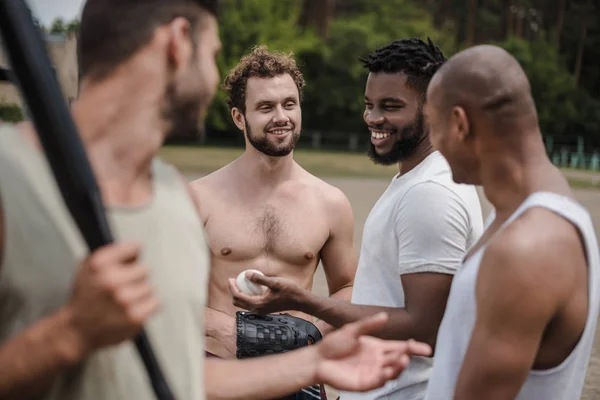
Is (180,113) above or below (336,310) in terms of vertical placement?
above

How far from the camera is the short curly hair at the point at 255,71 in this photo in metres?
4.71

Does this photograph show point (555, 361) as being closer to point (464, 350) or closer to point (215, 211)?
point (464, 350)

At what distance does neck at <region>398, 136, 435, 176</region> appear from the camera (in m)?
3.44

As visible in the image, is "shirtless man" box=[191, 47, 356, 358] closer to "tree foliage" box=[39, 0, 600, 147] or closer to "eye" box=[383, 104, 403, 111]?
"eye" box=[383, 104, 403, 111]

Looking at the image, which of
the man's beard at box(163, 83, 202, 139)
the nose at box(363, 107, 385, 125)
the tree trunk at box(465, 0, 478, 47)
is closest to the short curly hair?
the nose at box(363, 107, 385, 125)

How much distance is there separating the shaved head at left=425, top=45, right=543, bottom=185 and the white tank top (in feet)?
0.63

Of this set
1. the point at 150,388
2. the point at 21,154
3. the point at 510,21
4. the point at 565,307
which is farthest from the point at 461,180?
the point at 510,21

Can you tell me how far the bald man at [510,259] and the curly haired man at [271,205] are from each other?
215 centimetres

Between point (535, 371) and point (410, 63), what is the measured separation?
1.77 m

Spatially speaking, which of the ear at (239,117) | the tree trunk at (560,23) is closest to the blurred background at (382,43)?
the tree trunk at (560,23)

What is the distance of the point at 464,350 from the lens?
222 cm

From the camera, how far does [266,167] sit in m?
4.68

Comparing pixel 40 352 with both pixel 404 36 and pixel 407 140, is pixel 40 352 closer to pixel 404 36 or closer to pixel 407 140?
pixel 407 140

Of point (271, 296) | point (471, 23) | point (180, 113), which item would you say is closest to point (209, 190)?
point (271, 296)
